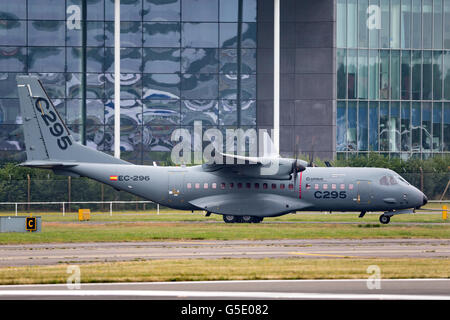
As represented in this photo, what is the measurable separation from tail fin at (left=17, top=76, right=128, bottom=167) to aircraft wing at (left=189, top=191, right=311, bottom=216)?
7949 millimetres

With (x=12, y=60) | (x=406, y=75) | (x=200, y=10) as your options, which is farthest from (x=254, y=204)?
(x=406, y=75)

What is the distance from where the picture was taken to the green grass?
21.2 metres

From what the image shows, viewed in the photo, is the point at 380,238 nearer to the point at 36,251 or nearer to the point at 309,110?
the point at 36,251

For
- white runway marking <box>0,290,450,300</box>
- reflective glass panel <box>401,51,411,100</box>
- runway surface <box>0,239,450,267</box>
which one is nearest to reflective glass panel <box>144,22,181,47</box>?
reflective glass panel <box>401,51,411,100</box>

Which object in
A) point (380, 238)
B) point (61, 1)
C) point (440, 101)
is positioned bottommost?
point (380, 238)

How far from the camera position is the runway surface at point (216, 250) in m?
26.9

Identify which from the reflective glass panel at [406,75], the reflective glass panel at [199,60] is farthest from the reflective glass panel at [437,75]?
the reflective glass panel at [199,60]

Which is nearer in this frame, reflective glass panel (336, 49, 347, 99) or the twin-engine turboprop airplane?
the twin-engine turboprop airplane

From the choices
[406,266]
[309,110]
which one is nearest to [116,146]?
[309,110]

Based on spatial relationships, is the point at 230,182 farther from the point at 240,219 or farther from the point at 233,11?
the point at 233,11

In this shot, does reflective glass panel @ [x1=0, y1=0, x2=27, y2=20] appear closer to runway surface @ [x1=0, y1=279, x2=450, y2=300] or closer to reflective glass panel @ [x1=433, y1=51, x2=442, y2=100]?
reflective glass panel @ [x1=433, y1=51, x2=442, y2=100]

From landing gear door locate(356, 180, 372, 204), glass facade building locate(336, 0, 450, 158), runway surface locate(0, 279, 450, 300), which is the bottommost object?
runway surface locate(0, 279, 450, 300)

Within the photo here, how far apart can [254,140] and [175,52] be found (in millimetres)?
10196

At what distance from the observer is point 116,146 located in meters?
64.4
